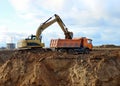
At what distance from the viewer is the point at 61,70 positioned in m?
31.0

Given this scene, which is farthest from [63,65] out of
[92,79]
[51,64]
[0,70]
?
[0,70]

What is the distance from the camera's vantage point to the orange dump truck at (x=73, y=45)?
36031mm

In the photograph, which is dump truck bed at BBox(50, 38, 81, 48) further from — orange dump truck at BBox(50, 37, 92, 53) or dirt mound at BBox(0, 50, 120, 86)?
dirt mound at BBox(0, 50, 120, 86)

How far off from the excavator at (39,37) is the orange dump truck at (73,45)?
2.17m

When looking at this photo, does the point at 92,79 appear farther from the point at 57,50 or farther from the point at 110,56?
the point at 57,50

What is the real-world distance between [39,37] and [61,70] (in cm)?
917

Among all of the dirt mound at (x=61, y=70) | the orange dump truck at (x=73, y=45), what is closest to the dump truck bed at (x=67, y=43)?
the orange dump truck at (x=73, y=45)

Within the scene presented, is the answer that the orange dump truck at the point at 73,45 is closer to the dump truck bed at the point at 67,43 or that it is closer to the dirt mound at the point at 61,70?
the dump truck bed at the point at 67,43

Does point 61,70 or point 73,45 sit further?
point 73,45

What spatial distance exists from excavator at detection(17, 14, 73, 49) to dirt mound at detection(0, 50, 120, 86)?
8.82 feet

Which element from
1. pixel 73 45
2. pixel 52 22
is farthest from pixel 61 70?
pixel 52 22

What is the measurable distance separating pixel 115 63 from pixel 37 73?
698 cm

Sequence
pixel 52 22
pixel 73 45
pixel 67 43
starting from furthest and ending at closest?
pixel 52 22 < pixel 67 43 < pixel 73 45

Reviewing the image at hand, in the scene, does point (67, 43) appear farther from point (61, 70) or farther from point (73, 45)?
point (61, 70)
